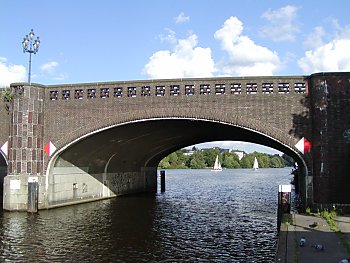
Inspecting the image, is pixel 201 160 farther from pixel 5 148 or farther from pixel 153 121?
pixel 153 121

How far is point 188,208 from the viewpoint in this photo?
103ft

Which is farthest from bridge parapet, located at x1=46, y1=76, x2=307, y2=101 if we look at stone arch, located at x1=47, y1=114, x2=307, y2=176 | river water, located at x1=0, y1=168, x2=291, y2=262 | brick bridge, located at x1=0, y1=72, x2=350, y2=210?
river water, located at x1=0, y1=168, x2=291, y2=262

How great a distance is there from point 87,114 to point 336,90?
50.6 ft

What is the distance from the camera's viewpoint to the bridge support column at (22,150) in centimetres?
2684

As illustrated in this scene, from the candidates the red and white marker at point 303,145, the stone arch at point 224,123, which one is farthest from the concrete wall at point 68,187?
the red and white marker at point 303,145

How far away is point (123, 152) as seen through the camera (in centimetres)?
3669

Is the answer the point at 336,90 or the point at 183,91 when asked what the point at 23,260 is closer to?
the point at 183,91

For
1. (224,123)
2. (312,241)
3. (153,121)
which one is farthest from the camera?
(153,121)

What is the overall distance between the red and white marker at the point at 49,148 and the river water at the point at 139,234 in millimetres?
3901

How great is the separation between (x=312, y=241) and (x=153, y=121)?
49.3 feet

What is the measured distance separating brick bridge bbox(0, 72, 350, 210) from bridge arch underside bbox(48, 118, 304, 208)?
0.12 m

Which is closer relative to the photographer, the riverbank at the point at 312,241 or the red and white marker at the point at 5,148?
the riverbank at the point at 312,241

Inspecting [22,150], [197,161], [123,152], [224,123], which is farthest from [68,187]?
[197,161]

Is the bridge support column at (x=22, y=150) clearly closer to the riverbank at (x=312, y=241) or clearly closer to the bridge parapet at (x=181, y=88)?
the bridge parapet at (x=181, y=88)
